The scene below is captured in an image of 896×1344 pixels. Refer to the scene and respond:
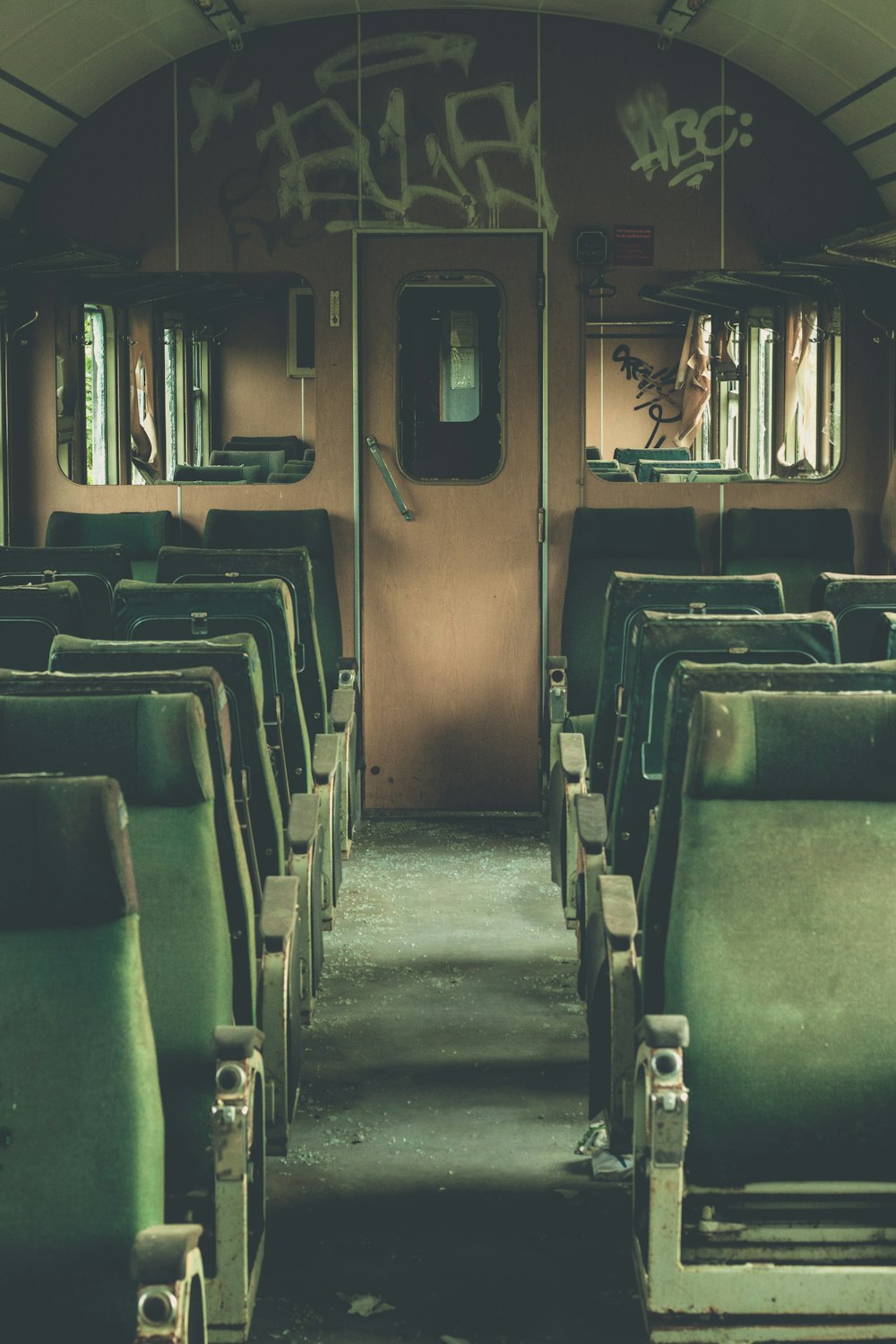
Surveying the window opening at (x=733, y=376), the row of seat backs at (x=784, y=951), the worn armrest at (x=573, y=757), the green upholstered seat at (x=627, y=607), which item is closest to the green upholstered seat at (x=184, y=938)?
the row of seat backs at (x=784, y=951)

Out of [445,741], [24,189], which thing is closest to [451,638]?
[445,741]

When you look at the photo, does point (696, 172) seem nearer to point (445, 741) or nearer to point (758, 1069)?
point (445, 741)

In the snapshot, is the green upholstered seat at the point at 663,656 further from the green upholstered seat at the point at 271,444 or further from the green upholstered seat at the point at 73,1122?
the green upholstered seat at the point at 271,444

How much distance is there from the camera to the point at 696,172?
6.58 m

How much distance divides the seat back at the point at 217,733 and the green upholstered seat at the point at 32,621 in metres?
1.45

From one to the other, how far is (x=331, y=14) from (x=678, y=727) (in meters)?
4.77

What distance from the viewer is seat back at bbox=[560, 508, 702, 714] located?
6008mm

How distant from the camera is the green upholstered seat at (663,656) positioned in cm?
348

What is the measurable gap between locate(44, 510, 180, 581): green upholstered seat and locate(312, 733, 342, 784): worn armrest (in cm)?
209

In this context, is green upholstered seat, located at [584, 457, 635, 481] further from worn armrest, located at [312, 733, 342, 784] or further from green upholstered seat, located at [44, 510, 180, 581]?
worn armrest, located at [312, 733, 342, 784]

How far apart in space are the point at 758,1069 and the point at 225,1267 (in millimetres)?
881

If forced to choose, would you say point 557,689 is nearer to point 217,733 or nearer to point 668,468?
point 668,468

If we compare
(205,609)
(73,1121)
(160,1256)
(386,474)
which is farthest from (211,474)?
(160,1256)

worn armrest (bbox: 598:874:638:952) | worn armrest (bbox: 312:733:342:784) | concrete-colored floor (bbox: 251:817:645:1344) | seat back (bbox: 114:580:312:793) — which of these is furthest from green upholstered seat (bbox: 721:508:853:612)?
worn armrest (bbox: 598:874:638:952)
